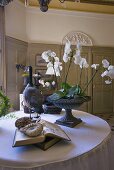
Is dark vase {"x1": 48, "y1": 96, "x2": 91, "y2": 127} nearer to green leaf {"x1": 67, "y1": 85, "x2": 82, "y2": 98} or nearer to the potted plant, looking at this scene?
green leaf {"x1": 67, "y1": 85, "x2": 82, "y2": 98}

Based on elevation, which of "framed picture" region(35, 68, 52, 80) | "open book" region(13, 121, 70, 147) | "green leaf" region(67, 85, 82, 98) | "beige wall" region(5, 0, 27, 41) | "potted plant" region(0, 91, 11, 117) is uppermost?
"beige wall" region(5, 0, 27, 41)

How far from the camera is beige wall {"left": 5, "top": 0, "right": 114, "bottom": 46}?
4444 mm

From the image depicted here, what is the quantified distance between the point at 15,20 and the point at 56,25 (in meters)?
Answer: 1.20

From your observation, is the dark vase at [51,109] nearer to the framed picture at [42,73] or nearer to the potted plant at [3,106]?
the potted plant at [3,106]

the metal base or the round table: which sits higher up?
the metal base

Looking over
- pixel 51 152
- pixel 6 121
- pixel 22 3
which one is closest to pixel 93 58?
pixel 22 3

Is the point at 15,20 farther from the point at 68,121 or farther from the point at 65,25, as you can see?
the point at 68,121

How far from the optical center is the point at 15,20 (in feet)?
13.8

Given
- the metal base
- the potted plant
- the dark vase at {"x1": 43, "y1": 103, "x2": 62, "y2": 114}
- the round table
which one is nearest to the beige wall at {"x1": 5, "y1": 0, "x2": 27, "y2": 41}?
the dark vase at {"x1": 43, "y1": 103, "x2": 62, "y2": 114}

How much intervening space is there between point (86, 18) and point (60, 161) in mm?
4827


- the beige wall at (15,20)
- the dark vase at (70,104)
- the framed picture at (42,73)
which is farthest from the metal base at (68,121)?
the framed picture at (42,73)

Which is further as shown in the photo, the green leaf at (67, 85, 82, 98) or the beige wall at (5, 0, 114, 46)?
the beige wall at (5, 0, 114, 46)

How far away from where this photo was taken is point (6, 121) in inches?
63.9

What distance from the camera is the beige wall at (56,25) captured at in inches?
175
